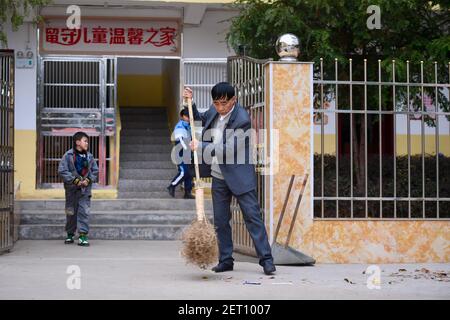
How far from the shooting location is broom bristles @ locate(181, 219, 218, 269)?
314 inches

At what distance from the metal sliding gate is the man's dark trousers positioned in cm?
666

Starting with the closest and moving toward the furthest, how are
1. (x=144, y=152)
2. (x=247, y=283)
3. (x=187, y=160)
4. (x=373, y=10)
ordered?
(x=247, y=283), (x=373, y=10), (x=187, y=160), (x=144, y=152)

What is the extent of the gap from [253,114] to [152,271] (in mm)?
2543

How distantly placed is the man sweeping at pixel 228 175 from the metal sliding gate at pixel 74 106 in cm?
655

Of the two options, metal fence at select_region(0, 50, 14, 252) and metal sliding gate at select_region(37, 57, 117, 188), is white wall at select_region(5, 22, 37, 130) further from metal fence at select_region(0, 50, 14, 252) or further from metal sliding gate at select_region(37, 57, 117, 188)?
metal fence at select_region(0, 50, 14, 252)

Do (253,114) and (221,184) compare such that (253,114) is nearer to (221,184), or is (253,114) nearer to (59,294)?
(221,184)

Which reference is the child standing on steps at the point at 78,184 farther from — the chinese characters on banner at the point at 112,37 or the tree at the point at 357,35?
the chinese characters on banner at the point at 112,37

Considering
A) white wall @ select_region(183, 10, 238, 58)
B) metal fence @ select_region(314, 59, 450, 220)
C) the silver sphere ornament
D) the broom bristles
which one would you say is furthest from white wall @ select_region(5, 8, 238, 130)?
the broom bristles

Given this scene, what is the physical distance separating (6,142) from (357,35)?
495cm

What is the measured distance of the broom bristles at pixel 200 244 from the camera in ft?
26.2

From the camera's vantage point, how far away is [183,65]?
596 inches

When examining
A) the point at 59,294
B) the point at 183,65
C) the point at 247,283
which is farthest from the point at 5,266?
the point at 183,65

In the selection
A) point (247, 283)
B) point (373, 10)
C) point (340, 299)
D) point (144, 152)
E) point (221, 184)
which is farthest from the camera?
point (144, 152)

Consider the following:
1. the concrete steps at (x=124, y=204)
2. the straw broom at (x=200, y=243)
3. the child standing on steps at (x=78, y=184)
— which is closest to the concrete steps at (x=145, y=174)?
the concrete steps at (x=124, y=204)
